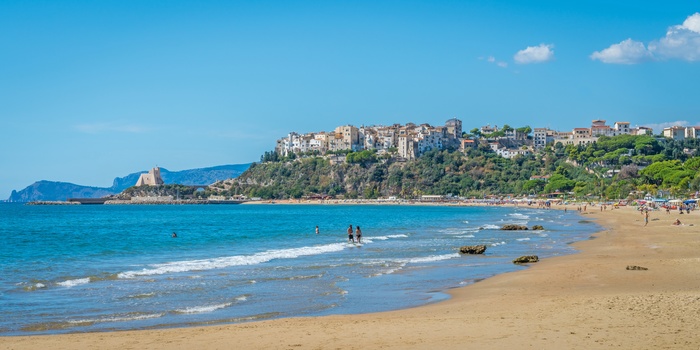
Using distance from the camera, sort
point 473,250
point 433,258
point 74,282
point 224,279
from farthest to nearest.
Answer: point 473,250 → point 433,258 → point 224,279 → point 74,282

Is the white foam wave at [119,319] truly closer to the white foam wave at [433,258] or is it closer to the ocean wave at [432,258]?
the ocean wave at [432,258]

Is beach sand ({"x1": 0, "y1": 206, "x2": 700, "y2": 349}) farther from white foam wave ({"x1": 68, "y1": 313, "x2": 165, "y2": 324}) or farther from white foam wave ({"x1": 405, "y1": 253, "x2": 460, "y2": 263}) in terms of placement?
white foam wave ({"x1": 405, "y1": 253, "x2": 460, "y2": 263})

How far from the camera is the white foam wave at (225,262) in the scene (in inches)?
901

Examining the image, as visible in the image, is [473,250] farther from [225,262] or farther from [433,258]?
[225,262]

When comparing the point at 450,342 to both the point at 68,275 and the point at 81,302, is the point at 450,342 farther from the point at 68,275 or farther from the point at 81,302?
the point at 68,275

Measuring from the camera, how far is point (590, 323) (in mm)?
11469

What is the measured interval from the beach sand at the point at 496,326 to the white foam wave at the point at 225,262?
1021 centimetres

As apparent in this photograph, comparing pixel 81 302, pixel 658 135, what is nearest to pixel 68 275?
pixel 81 302

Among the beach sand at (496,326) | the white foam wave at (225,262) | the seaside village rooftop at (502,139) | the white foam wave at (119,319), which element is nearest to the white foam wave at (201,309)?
the white foam wave at (119,319)

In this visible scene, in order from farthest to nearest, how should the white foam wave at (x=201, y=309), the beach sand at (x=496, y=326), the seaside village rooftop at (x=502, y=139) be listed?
the seaside village rooftop at (x=502, y=139) < the white foam wave at (x=201, y=309) < the beach sand at (x=496, y=326)

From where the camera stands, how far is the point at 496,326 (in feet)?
38.1

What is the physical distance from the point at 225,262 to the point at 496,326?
16109mm

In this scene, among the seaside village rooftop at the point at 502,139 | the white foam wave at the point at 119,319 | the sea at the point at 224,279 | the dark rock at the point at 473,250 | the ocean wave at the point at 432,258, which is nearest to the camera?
the white foam wave at the point at 119,319

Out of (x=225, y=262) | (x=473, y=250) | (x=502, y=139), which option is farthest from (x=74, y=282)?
(x=502, y=139)
